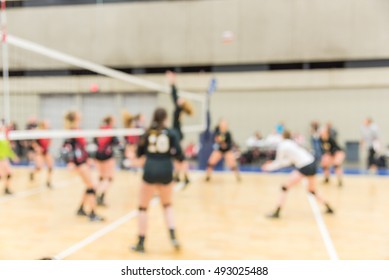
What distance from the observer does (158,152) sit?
405 cm

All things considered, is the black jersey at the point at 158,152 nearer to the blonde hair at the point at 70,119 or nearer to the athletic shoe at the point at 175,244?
the athletic shoe at the point at 175,244

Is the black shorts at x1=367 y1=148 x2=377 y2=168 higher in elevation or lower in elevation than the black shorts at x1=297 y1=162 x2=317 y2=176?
lower

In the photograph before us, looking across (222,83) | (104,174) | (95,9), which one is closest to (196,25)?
(222,83)

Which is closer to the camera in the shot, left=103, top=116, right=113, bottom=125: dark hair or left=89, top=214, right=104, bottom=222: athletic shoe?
left=89, top=214, right=104, bottom=222: athletic shoe

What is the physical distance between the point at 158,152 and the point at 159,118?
347mm

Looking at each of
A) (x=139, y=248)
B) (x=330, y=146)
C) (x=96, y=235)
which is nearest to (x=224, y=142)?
(x=330, y=146)

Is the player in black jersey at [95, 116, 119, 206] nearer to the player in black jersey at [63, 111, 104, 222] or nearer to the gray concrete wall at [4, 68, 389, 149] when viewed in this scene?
the player in black jersey at [63, 111, 104, 222]

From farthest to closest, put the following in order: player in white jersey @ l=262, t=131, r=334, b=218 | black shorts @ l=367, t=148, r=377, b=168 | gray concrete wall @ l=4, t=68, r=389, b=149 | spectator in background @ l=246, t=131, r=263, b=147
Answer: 1. spectator in background @ l=246, t=131, r=263, b=147
2. gray concrete wall @ l=4, t=68, r=389, b=149
3. black shorts @ l=367, t=148, r=377, b=168
4. player in white jersey @ l=262, t=131, r=334, b=218

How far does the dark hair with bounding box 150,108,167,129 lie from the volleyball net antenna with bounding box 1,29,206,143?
171 centimetres

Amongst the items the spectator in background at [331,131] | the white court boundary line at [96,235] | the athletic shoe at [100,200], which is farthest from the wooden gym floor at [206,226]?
the spectator in background at [331,131]

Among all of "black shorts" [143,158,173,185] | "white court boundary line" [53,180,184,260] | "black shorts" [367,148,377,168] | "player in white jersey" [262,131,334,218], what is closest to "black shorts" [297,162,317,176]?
"player in white jersey" [262,131,334,218]

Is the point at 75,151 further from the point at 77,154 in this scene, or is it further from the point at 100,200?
the point at 100,200

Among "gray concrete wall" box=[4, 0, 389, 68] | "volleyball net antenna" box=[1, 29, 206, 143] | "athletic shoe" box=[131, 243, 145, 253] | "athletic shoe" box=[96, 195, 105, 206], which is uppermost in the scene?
"gray concrete wall" box=[4, 0, 389, 68]

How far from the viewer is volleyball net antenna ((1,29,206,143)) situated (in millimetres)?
7160
